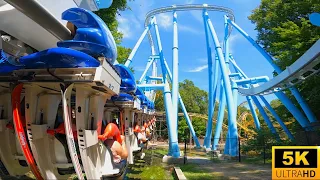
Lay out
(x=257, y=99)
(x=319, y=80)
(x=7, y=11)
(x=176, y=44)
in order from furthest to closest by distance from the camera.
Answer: (x=257, y=99)
(x=176, y=44)
(x=319, y=80)
(x=7, y=11)

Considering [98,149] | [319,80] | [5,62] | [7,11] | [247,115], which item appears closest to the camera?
[7,11]

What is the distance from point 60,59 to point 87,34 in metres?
0.54

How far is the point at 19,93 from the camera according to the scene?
3736 millimetres

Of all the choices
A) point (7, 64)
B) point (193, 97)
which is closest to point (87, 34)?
point (7, 64)

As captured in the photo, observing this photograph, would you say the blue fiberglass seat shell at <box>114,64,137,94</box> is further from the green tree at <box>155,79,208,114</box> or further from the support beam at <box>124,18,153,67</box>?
the green tree at <box>155,79,208,114</box>

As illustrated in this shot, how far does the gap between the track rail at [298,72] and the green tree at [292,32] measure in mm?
1424

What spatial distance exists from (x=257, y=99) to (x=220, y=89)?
9.72ft

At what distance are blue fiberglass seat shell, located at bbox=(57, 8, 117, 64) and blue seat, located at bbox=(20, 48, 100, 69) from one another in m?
0.35

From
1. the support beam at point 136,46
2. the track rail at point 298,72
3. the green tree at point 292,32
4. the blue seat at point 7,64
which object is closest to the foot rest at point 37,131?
the blue seat at point 7,64

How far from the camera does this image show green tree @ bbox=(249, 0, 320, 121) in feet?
48.3

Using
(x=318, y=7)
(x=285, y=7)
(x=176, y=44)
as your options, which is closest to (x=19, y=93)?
(x=318, y=7)

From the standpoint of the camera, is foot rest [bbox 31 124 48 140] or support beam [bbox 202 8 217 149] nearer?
foot rest [bbox 31 124 48 140]

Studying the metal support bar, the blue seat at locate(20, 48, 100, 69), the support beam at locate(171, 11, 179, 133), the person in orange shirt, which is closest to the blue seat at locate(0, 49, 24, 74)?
the blue seat at locate(20, 48, 100, 69)

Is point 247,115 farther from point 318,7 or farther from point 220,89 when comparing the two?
point 318,7
